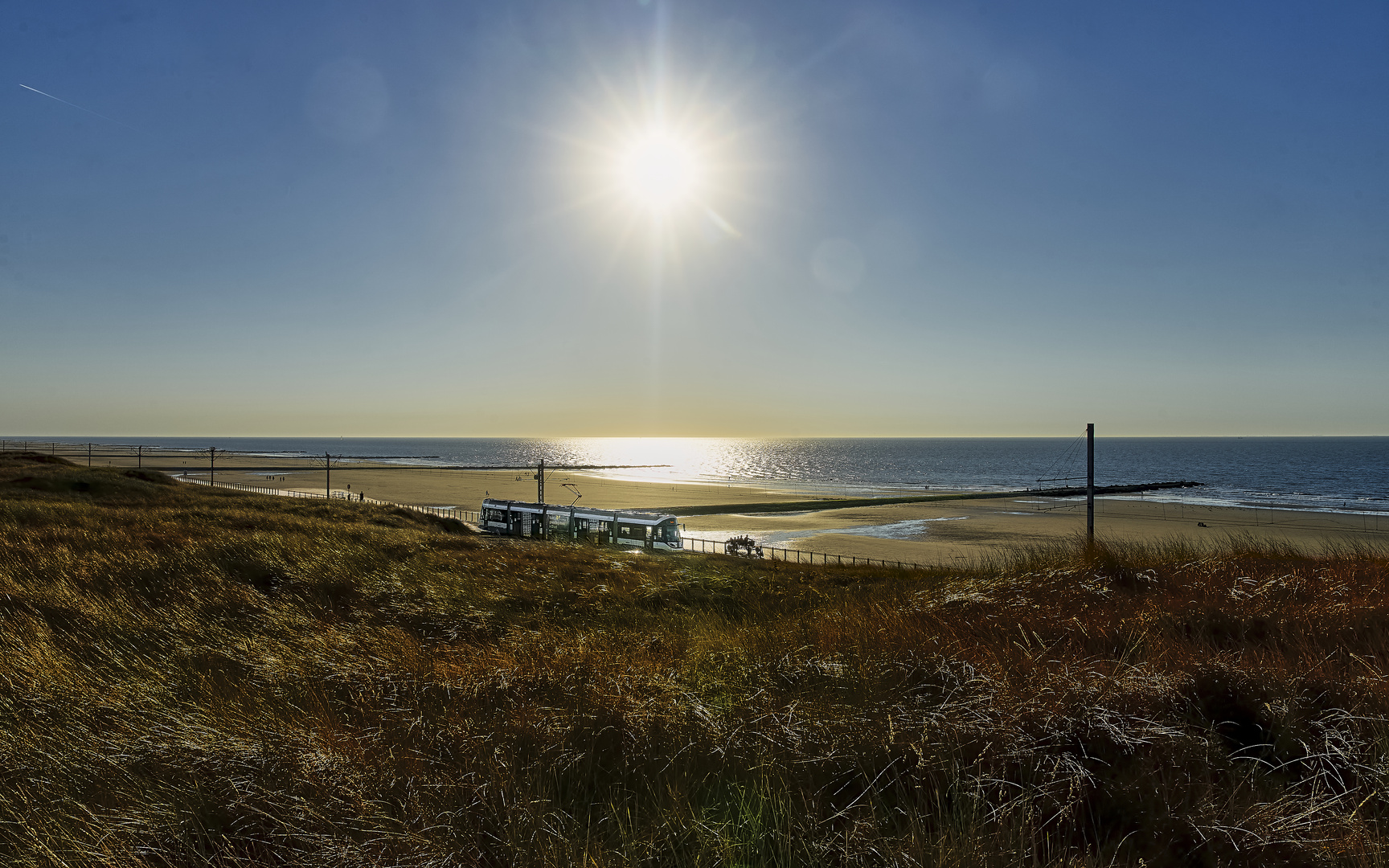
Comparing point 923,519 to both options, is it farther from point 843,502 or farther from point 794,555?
point 794,555

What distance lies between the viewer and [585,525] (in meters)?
38.9

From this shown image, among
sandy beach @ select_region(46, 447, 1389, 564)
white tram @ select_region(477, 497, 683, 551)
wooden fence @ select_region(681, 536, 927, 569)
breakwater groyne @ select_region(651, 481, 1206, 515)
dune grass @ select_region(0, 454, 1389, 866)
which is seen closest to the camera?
dune grass @ select_region(0, 454, 1389, 866)

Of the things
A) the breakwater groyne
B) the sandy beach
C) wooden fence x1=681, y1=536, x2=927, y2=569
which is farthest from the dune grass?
the breakwater groyne

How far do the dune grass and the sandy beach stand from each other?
80.8 ft

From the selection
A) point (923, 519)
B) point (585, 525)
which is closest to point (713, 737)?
point (585, 525)

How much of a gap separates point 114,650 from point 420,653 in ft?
8.08

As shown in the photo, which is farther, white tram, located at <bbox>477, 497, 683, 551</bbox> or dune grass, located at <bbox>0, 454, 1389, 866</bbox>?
white tram, located at <bbox>477, 497, 683, 551</bbox>

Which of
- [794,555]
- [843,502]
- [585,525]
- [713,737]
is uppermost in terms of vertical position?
[713,737]

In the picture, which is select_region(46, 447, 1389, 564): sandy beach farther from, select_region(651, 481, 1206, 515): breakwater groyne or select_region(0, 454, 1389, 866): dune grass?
select_region(0, 454, 1389, 866): dune grass

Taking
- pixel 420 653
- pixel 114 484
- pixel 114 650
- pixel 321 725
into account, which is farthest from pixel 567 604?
pixel 114 484

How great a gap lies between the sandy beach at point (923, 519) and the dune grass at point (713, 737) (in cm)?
2464

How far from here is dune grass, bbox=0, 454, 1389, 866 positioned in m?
2.86

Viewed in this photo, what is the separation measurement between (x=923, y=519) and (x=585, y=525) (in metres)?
36.2

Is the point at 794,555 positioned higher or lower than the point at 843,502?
lower
